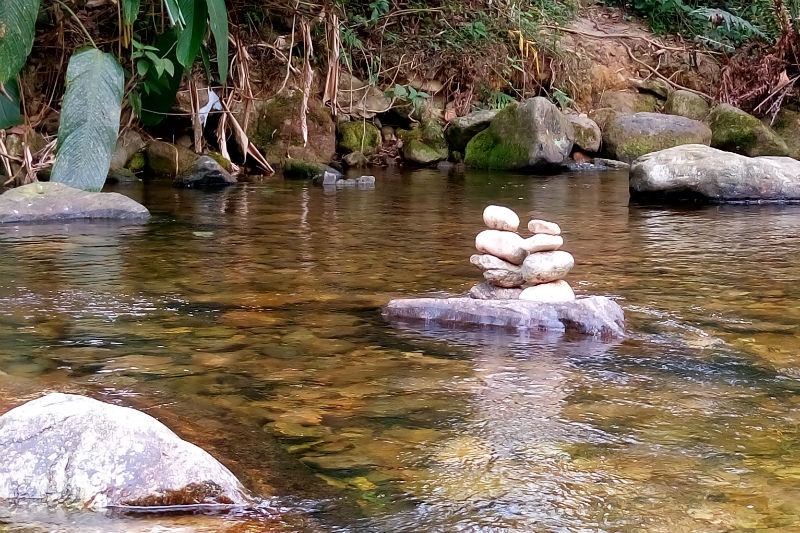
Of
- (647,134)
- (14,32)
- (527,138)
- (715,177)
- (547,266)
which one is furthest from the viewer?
(647,134)

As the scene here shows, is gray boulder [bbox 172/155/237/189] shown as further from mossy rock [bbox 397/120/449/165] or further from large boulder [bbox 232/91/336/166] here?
mossy rock [bbox 397/120/449/165]

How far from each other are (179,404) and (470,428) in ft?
2.58

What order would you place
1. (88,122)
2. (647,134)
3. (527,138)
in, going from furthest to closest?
1. (647,134)
2. (527,138)
3. (88,122)

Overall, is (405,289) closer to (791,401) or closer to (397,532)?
(791,401)

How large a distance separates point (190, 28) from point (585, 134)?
6.25 m

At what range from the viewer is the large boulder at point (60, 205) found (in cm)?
601

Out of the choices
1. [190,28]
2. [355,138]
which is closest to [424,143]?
[355,138]

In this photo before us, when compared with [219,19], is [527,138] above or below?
below

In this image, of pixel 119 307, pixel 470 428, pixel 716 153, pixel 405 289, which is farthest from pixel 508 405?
pixel 716 153

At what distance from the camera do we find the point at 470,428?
2338mm

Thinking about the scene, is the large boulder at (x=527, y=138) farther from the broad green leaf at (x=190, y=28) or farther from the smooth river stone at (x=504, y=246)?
the smooth river stone at (x=504, y=246)

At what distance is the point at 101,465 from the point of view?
6.09ft

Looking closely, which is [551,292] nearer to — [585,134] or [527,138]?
[527,138]

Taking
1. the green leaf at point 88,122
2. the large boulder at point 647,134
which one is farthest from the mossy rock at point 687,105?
the green leaf at point 88,122
